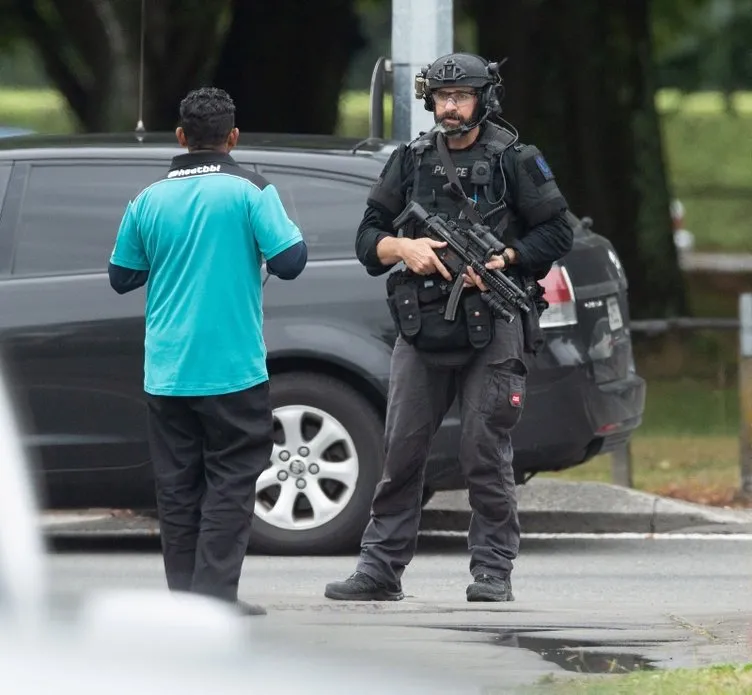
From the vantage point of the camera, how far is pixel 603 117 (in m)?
19.1

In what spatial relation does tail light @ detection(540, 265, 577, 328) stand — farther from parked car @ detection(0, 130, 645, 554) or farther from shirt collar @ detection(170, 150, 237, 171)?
shirt collar @ detection(170, 150, 237, 171)

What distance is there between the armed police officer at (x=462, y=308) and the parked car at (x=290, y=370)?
1.42m

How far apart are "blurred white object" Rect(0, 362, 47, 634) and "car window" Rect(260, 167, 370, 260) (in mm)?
5117

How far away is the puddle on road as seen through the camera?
18.7ft

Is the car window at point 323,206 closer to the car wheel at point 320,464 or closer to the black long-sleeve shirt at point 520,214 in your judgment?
the car wheel at point 320,464

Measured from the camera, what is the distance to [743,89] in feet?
118

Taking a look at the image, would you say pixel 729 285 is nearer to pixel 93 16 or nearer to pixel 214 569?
pixel 93 16

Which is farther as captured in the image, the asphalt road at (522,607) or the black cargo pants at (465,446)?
the black cargo pants at (465,446)

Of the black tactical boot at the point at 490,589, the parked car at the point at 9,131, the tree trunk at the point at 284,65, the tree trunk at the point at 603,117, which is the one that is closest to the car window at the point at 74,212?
the black tactical boot at the point at 490,589

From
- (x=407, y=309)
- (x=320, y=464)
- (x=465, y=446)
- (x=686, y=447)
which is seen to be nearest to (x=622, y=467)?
(x=686, y=447)

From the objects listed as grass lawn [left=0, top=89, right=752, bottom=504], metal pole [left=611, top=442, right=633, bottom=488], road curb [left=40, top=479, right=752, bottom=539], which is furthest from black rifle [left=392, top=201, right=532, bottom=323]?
metal pole [left=611, top=442, right=633, bottom=488]

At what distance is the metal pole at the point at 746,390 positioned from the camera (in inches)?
390

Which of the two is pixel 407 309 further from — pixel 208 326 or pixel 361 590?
pixel 361 590

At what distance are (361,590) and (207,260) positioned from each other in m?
1.34
